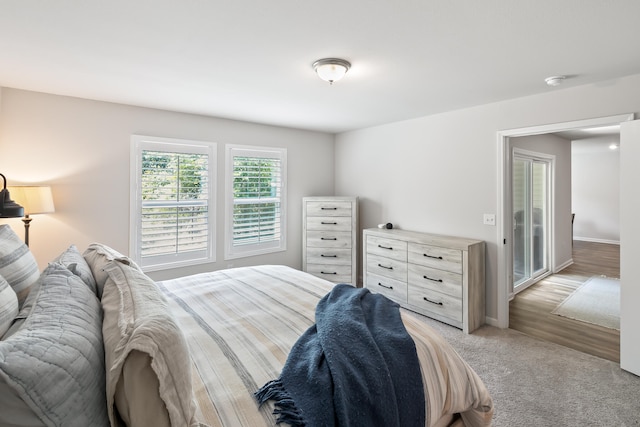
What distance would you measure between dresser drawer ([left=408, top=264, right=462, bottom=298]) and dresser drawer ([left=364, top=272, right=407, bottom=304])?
0.56 feet

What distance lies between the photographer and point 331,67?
7.60 ft

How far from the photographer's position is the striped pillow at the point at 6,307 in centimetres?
101

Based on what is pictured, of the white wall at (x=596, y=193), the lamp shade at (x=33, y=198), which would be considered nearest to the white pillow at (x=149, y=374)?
the lamp shade at (x=33, y=198)

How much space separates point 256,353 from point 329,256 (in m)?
3.24

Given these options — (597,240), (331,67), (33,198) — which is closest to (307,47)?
(331,67)

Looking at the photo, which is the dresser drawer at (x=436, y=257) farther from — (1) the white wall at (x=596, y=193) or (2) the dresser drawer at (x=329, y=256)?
(1) the white wall at (x=596, y=193)

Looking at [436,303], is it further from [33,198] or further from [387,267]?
[33,198]

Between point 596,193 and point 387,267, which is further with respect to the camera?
point 596,193

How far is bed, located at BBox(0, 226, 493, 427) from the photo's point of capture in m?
0.74

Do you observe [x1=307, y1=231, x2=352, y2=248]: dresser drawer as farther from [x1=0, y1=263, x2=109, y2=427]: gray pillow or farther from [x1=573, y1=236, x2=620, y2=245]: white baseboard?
[x1=573, y1=236, x2=620, y2=245]: white baseboard

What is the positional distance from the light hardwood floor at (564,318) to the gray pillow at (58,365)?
12.5ft

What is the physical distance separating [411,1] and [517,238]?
432 centimetres

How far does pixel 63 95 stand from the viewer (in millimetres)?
3107

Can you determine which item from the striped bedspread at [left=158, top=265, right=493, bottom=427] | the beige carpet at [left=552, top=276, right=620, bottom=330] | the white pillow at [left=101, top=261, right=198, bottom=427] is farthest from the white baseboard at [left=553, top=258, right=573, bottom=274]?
the white pillow at [left=101, top=261, right=198, bottom=427]
